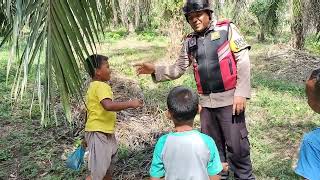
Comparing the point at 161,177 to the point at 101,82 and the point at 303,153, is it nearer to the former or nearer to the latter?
the point at 303,153

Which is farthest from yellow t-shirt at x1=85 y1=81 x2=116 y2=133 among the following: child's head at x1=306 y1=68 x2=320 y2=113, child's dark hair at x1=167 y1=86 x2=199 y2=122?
child's head at x1=306 y1=68 x2=320 y2=113

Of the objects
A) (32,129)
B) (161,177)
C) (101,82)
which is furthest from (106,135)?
(32,129)

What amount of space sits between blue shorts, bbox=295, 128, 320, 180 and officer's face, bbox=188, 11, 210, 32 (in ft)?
4.91

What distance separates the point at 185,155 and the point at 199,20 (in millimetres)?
1172

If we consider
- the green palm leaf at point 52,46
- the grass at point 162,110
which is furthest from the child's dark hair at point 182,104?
the grass at point 162,110

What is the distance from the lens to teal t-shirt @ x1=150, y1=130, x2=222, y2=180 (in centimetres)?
230

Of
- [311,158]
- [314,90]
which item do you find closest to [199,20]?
[314,90]

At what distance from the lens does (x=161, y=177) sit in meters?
2.40

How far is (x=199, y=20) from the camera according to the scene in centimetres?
309

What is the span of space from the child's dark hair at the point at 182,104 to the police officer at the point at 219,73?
877 mm

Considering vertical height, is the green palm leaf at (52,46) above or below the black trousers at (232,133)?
above

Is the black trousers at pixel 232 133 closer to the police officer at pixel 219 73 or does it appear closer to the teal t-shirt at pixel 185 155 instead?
the police officer at pixel 219 73

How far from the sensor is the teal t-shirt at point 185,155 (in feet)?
7.54

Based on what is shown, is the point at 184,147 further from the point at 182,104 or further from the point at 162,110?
the point at 162,110
